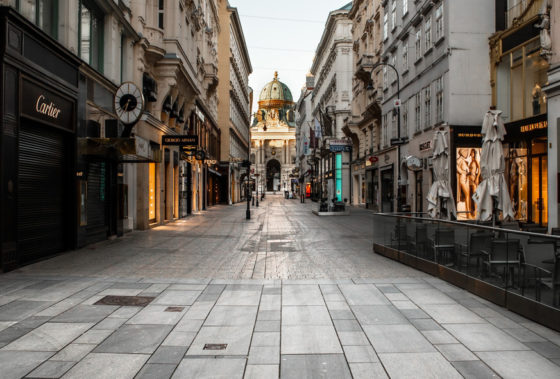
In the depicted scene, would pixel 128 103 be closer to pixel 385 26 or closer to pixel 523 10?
pixel 523 10

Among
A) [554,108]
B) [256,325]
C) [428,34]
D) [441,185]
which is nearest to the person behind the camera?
[256,325]

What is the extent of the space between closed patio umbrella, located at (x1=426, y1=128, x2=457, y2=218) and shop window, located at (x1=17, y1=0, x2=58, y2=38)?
11.1 m

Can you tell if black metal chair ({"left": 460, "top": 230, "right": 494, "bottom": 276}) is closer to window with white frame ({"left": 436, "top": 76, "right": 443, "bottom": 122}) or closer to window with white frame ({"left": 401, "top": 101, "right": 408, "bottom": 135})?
window with white frame ({"left": 436, "top": 76, "right": 443, "bottom": 122})

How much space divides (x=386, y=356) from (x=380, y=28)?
33.4 m

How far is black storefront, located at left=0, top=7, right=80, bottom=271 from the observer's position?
9.10 meters

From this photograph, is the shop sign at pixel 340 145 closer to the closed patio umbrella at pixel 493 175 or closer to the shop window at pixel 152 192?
the shop window at pixel 152 192

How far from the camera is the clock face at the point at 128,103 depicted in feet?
48.1

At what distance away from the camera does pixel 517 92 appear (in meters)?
19.3

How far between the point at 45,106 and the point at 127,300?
A: 594cm

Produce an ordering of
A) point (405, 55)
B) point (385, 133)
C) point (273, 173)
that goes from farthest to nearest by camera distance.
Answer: point (273, 173) → point (385, 133) → point (405, 55)

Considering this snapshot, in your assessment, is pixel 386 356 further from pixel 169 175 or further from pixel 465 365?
pixel 169 175

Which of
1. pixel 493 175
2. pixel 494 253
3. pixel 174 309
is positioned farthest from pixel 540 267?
pixel 493 175

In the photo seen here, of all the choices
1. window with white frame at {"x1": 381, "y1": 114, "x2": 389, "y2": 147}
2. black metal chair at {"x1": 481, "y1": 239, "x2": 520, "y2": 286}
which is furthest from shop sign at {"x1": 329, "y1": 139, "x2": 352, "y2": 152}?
black metal chair at {"x1": 481, "y1": 239, "x2": 520, "y2": 286}

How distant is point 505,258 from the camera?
653cm
